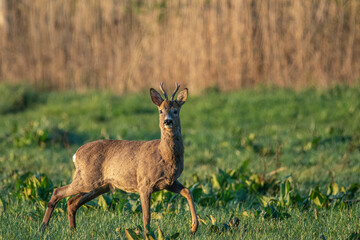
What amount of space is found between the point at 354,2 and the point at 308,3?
3.24 ft

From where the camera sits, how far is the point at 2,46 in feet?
47.1

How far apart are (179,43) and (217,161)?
6.03 m

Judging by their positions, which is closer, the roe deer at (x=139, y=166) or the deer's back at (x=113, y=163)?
the roe deer at (x=139, y=166)

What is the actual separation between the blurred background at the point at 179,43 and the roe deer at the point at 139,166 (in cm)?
842

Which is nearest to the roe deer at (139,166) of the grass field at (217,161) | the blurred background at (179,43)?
the grass field at (217,161)

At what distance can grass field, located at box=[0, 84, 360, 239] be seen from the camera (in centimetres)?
433

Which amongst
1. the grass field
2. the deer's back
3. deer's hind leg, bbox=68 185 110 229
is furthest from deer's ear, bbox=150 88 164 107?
the grass field

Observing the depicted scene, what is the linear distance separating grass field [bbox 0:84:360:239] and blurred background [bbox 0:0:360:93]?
0.65 meters

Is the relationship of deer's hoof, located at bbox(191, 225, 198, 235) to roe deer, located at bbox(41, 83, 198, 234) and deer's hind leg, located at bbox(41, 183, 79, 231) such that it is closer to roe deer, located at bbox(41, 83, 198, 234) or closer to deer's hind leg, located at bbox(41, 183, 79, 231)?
roe deer, located at bbox(41, 83, 198, 234)

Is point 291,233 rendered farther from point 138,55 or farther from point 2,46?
point 2,46

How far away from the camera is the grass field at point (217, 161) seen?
14.2 feet

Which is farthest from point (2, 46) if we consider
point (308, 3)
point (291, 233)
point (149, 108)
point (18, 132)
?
point (291, 233)

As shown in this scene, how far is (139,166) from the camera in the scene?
3941 mm

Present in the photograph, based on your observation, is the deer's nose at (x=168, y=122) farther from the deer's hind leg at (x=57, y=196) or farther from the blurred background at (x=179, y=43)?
the blurred background at (x=179, y=43)
